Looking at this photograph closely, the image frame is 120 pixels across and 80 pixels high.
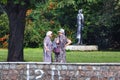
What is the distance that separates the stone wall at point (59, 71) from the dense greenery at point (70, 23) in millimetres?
24508

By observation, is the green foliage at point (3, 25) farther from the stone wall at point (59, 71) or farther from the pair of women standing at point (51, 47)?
the stone wall at point (59, 71)

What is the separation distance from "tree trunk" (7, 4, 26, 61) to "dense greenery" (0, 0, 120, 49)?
16.9 m

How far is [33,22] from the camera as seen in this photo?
141 ft

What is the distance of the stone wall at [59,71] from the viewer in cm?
1541

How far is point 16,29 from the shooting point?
23.2m

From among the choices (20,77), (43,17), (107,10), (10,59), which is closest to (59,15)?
(43,17)

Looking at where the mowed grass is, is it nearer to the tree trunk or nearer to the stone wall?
the tree trunk

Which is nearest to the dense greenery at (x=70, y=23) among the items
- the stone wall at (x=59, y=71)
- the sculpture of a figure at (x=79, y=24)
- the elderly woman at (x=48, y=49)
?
the sculpture of a figure at (x=79, y=24)

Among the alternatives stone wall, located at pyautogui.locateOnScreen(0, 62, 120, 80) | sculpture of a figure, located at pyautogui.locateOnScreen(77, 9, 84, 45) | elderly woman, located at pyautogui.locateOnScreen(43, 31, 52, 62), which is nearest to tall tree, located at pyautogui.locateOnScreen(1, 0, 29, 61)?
elderly woman, located at pyautogui.locateOnScreen(43, 31, 52, 62)

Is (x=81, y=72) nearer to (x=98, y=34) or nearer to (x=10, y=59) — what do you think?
(x=10, y=59)

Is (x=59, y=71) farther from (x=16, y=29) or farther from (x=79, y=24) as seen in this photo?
(x=79, y=24)

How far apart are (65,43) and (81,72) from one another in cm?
586

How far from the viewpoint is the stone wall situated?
50.5ft

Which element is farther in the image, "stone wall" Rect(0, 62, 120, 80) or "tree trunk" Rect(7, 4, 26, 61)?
"tree trunk" Rect(7, 4, 26, 61)
